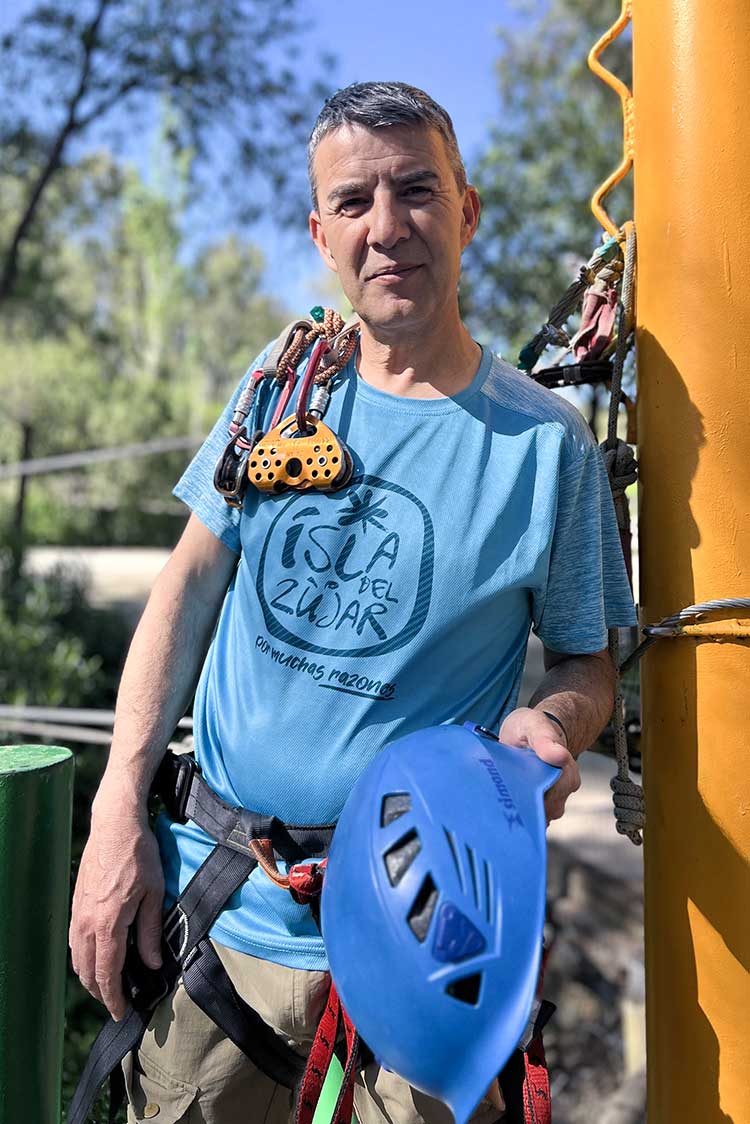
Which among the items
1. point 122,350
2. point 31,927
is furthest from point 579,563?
point 122,350

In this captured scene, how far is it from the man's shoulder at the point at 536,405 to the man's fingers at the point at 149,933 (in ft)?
3.36

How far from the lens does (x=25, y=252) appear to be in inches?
474

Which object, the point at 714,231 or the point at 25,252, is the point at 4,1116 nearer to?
the point at 714,231

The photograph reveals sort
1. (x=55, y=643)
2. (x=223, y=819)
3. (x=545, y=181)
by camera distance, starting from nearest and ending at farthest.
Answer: (x=223, y=819) → (x=55, y=643) → (x=545, y=181)

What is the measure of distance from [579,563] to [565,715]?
254 mm

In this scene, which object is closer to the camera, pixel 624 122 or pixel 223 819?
pixel 223 819

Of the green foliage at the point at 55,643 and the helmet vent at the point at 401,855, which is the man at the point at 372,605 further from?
the green foliage at the point at 55,643

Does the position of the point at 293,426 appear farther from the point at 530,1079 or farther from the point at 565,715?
the point at 530,1079

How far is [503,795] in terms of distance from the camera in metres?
1.32

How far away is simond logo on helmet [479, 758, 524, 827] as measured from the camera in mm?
1305

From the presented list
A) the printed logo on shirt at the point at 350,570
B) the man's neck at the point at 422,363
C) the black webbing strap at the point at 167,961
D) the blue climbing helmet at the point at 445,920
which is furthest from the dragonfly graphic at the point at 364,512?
the black webbing strap at the point at 167,961

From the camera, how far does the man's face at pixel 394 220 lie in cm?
173

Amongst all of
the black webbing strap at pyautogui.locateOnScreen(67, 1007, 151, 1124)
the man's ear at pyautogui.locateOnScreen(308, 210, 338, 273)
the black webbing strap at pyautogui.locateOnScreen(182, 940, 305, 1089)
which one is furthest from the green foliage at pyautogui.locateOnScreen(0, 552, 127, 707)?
the man's ear at pyautogui.locateOnScreen(308, 210, 338, 273)

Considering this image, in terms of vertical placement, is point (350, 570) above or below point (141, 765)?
above
